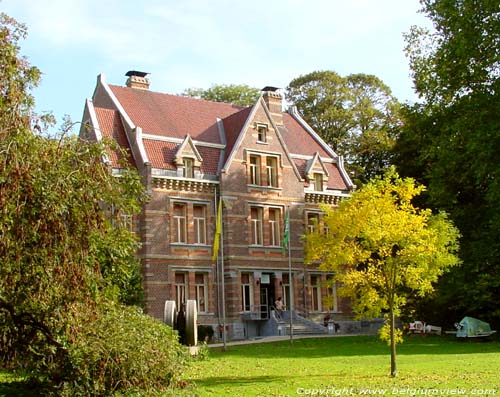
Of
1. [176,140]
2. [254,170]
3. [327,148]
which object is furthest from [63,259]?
[327,148]

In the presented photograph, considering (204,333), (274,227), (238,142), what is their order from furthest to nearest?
(274,227) < (238,142) < (204,333)

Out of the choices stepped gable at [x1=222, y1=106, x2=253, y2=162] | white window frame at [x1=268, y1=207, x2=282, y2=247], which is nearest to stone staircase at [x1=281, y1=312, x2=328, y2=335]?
white window frame at [x1=268, y1=207, x2=282, y2=247]

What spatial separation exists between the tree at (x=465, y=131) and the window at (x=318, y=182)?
903 cm

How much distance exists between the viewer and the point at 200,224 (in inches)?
1542

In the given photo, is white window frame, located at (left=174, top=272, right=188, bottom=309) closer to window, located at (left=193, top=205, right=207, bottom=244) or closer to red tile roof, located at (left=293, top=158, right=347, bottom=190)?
window, located at (left=193, top=205, right=207, bottom=244)

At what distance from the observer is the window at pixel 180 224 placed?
125ft

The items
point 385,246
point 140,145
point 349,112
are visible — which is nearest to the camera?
point 385,246

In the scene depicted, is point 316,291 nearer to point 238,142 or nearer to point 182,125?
point 238,142

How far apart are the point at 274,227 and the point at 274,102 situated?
896cm

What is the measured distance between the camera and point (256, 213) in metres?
40.8

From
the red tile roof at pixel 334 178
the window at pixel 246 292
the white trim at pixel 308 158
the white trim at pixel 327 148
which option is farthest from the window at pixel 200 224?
the white trim at pixel 327 148

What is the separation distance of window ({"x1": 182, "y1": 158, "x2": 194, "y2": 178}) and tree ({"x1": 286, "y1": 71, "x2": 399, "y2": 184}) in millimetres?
18154

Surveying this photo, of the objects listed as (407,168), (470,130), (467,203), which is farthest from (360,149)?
(470,130)

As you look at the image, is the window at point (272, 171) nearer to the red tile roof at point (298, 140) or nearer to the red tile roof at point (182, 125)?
the red tile roof at point (182, 125)
